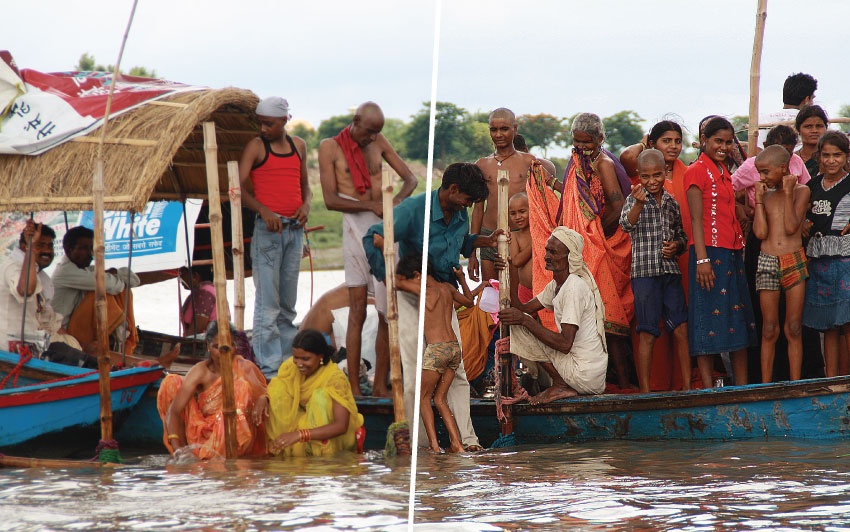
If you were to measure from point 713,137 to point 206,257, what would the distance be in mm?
7054

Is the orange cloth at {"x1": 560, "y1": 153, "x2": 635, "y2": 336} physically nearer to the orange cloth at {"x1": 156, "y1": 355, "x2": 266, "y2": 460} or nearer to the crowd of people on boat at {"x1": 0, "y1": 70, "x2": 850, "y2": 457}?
the crowd of people on boat at {"x1": 0, "y1": 70, "x2": 850, "y2": 457}

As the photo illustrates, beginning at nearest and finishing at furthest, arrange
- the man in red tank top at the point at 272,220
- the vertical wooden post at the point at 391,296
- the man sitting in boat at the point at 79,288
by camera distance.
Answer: the vertical wooden post at the point at 391,296
the man in red tank top at the point at 272,220
the man sitting in boat at the point at 79,288

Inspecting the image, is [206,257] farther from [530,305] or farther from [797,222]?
[797,222]

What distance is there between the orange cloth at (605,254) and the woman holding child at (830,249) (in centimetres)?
116

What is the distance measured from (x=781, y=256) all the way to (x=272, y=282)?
3.58 meters

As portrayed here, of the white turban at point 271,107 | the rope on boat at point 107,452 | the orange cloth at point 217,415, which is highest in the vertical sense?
the white turban at point 271,107

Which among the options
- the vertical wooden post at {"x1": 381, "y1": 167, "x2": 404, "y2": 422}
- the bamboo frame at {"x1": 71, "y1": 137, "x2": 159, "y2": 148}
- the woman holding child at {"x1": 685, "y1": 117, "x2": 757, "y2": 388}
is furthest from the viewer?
the bamboo frame at {"x1": 71, "y1": 137, "x2": 159, "y2": 148}

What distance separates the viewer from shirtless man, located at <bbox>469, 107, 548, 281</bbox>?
7.88 metres

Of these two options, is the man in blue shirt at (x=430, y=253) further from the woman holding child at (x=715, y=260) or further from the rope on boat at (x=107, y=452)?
the rope on boat at (x=107, y=452)

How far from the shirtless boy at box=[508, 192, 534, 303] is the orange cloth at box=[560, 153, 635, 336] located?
37 centimetres

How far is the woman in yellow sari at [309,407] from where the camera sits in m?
6.88

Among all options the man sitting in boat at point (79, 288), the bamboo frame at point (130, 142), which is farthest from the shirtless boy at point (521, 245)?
the man sitting in boat at point (79, 288)

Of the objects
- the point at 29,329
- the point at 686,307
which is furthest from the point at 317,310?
the point at 686,307

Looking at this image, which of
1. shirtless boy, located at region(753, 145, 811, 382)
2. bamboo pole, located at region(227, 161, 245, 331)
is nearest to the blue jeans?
bamboo pole, located at region(227, 161, 245, 331)
